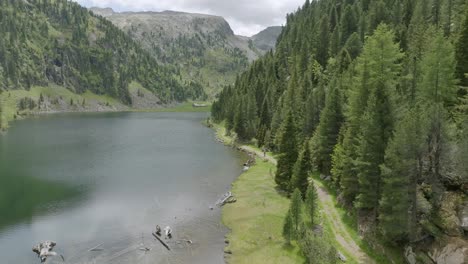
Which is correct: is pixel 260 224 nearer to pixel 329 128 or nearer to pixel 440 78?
pixel 329 128

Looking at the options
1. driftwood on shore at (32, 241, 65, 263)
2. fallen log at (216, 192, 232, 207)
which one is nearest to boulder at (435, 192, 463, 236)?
fallen log at (216, 192, 232, 207)

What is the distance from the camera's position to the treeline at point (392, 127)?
36188mm

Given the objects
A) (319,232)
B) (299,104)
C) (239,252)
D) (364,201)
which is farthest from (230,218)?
(299,104)

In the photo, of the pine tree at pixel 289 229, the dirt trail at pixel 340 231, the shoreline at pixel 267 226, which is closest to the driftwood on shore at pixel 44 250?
the shoreline at pixel 267 226

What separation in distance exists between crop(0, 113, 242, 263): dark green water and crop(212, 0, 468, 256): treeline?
1858cm

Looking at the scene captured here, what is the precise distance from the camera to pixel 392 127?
4350cm

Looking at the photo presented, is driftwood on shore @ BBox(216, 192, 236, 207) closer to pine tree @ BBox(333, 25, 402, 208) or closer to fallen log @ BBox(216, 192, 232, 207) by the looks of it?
fallen log @ BBox(216, 192, 232, 207)

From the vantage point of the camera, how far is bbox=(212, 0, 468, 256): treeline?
119 feet

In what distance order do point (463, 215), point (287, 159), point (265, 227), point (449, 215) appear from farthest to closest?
point (287, 159)
point (265, 227)
point (449, 215)
point (463, 215)

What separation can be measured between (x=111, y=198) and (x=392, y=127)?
50819mm

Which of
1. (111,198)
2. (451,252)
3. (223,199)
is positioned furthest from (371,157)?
(111,198)

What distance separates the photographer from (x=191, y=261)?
145 feet

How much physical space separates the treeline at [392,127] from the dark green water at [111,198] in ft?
61.0

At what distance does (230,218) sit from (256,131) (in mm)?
74316
